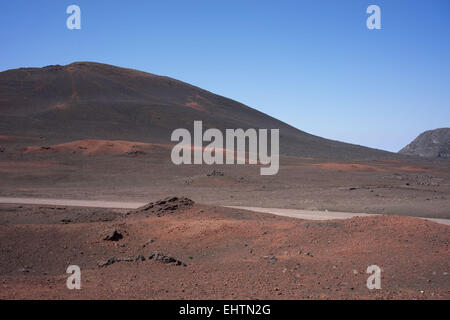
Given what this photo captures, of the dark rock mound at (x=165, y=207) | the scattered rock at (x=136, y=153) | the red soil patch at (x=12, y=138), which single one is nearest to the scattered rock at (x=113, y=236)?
the dark rock mound at (x=165, y=207)

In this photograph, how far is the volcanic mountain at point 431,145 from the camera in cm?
10888

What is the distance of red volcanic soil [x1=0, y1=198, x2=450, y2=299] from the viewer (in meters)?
7.09

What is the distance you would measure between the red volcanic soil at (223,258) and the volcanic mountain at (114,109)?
4693cm

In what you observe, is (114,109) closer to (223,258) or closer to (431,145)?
(223,258)

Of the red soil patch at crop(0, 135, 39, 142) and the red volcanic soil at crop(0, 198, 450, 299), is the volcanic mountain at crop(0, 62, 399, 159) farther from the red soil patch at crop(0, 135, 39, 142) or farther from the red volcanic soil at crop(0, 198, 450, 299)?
the red volcanic soil at crop(0, 198, 450, 299)

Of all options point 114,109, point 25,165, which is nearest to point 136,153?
point 25,165

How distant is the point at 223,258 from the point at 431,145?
120598 millimetres

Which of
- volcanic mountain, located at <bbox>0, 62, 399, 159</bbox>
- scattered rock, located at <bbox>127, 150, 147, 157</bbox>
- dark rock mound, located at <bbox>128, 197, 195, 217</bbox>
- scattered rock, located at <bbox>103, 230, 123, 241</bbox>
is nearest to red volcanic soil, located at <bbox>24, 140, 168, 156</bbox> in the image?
scattered rock, located at <bbox>127, 150, 147, 157</bbox>

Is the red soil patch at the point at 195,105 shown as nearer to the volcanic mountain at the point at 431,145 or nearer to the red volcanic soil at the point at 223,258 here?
the volcanic mountain at the point at 431,145

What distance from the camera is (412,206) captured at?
2016 cm
